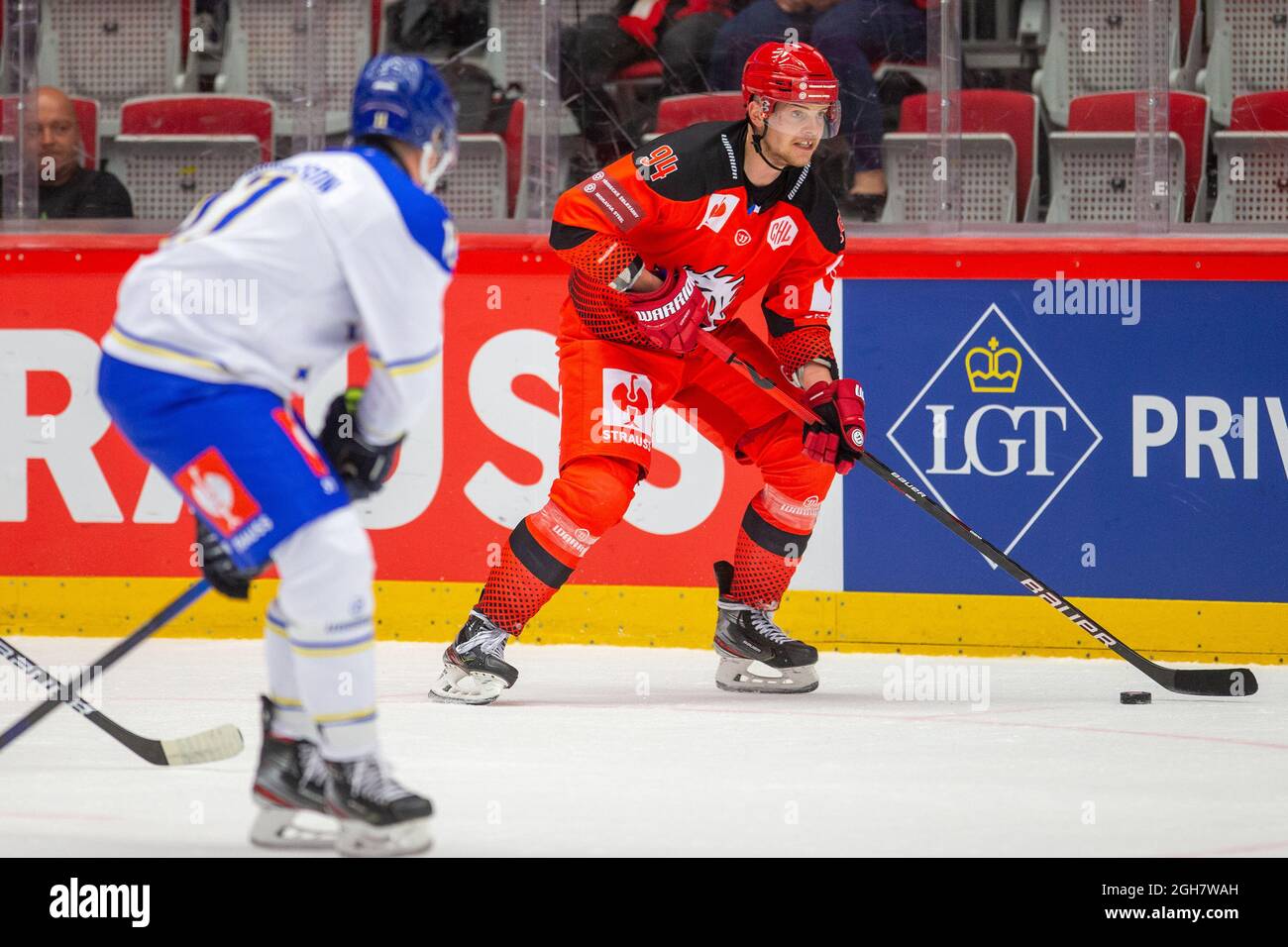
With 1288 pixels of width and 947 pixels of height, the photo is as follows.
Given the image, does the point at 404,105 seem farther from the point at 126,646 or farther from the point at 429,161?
the point at 126,646

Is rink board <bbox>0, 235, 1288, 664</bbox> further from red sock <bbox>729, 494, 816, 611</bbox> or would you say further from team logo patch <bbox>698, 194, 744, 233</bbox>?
team logo patch <bbox>698, 194, 744, 233</bbox>

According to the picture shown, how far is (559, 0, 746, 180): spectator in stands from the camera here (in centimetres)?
551

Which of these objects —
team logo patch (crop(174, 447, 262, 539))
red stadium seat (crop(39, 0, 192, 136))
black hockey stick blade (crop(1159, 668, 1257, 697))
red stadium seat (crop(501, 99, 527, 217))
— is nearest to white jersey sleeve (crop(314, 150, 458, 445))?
team logo patch (crop(174, 447, 262, 539))

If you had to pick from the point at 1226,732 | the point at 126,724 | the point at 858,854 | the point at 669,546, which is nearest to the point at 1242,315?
the point at 1226,732

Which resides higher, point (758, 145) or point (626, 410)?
point (758, 145)

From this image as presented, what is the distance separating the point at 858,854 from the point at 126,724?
78.5 inches

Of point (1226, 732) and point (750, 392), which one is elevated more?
point (750, 392)

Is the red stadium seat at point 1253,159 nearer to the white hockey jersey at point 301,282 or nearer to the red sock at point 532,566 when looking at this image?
the red sock at point 532,566

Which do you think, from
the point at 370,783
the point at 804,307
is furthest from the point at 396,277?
the point at 804,307

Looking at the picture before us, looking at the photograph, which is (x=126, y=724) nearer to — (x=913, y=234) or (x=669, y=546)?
(x=669, y=546)

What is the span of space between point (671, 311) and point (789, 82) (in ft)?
1.98

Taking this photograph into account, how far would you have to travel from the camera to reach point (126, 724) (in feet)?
13.6

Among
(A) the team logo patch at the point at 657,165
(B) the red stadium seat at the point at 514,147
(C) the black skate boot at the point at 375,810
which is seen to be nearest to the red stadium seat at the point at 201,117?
(B) the red stadium seat at the point at 514,147

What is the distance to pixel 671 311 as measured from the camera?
14.3ft
